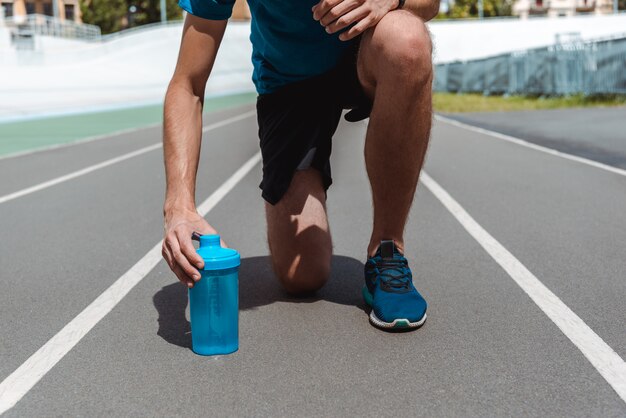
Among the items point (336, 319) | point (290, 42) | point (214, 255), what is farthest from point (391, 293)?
point (290, 42)

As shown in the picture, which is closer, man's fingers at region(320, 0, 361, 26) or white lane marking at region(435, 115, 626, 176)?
man's fingers at region(320, 0, 361, 26)

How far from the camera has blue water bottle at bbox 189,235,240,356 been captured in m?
2.80

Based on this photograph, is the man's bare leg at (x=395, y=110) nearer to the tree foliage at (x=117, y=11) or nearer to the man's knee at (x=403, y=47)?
the man's knee at (x=403, y=47)

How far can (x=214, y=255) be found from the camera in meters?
2.79

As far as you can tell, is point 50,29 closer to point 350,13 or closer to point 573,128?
point 573,128

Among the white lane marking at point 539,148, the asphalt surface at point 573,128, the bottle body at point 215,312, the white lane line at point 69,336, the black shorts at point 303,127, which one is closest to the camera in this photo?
the white lane line at point 69,336

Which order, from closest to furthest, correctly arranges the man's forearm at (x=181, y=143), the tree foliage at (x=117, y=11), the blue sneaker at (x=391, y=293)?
the man's forearm at (x=181, y=143) → the blue sneaker at (x=391, y=293) → the tree foliage at (x=117, y=11)

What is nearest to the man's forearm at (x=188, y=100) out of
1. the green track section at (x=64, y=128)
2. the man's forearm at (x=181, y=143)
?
the man's forearm at (x=181, y=143)

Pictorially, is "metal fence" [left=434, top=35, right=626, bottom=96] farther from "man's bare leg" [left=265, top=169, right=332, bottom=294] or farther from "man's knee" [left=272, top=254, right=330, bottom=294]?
"man's knee" [left=272, top=254, right=330, bottom=294]

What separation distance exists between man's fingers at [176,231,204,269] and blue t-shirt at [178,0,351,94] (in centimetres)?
114

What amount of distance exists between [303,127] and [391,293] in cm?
105

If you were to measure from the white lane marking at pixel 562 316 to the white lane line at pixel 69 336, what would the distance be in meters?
2.00

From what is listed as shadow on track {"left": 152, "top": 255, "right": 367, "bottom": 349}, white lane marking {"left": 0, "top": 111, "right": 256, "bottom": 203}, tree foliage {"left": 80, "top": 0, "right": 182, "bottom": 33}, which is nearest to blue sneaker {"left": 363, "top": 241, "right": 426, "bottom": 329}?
shadow on track {"left": 152, "top": 255, "right": 367, "bottom": 349}

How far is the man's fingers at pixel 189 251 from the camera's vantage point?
2.68 meters
